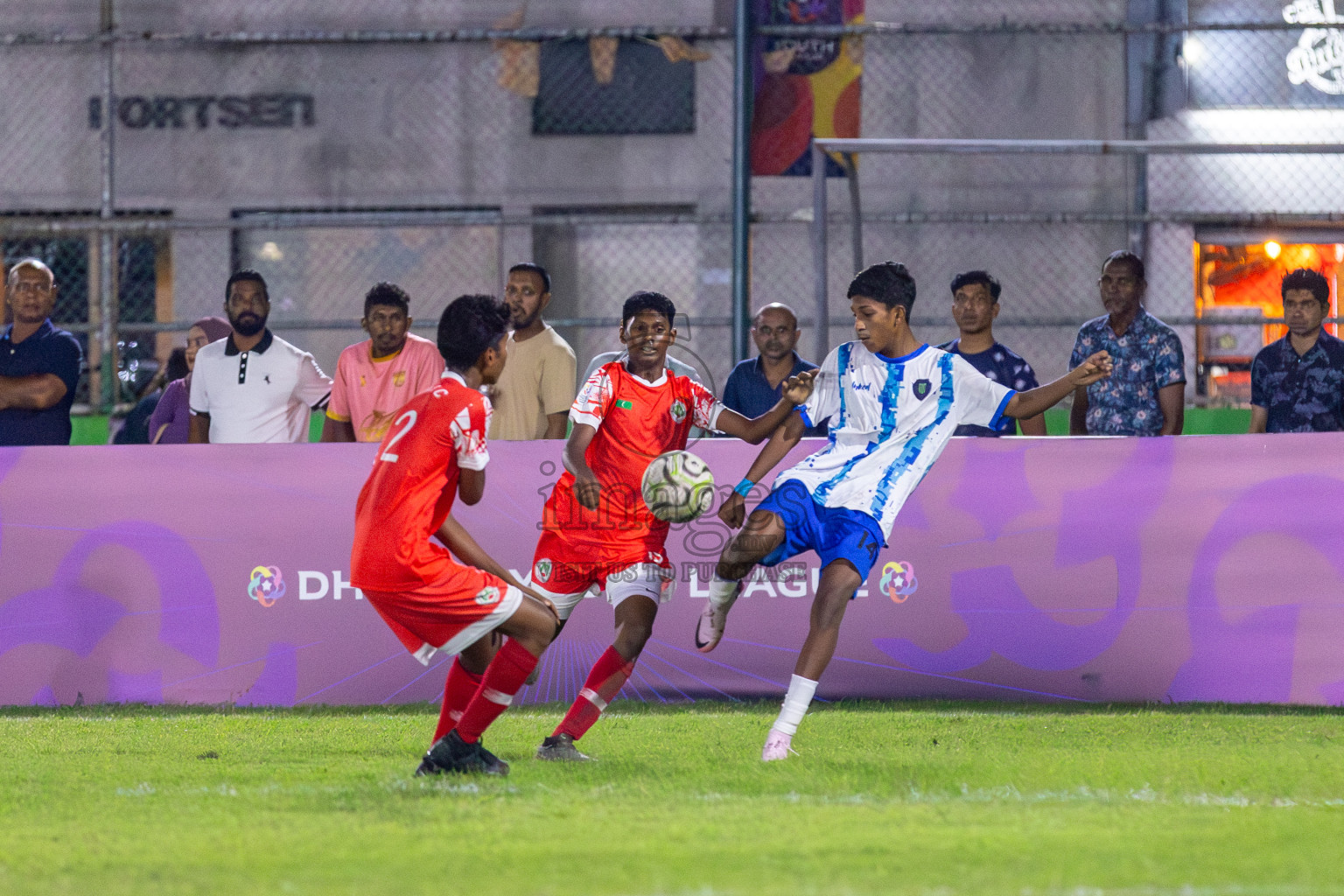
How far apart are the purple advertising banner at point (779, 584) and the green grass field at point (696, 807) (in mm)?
441

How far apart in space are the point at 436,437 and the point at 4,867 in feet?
6.36

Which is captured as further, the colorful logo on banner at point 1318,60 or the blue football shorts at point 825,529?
the colorful logo on banner at point 1318,60

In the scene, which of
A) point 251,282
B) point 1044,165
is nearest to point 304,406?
point 251,282

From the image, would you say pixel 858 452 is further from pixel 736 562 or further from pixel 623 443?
pixel 623 443

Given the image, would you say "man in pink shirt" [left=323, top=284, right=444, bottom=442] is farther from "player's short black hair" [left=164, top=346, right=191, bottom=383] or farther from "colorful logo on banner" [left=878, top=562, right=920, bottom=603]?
"colorful logo on banner" [left=878, top=562, right=920, bottom=603]

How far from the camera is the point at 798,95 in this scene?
12.7m

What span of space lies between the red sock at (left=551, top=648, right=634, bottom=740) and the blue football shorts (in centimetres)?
74

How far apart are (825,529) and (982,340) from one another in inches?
107

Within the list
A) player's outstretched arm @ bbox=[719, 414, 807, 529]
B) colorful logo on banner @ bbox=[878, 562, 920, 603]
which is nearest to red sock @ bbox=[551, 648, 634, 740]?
player's outstretched arm @ bbox=[719, 414, 807, 529]

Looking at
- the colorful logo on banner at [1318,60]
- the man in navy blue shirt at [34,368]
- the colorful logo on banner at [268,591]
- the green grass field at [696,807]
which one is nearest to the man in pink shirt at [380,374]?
the colorful logo on banner at [268,591]

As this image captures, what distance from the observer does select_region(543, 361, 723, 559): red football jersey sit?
21.0ft

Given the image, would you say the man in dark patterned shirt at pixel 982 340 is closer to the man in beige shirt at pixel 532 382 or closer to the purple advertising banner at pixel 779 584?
the purple advertising banner at pixel 779 584

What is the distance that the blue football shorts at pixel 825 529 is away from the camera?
6.14 meters

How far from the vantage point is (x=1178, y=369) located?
8.53 meters
